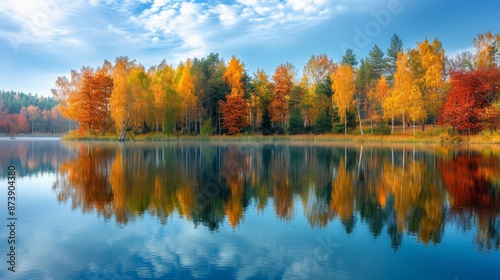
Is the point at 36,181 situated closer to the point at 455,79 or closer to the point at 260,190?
the point at 260,190

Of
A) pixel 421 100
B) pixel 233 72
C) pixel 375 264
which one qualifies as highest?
pixel 233 72

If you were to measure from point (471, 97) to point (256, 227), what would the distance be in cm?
4168

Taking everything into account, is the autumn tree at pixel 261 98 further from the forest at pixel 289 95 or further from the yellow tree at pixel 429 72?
the yellow tree at pixel 429 72

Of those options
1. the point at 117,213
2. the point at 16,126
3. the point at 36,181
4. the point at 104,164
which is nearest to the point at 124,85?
the point at 104,164

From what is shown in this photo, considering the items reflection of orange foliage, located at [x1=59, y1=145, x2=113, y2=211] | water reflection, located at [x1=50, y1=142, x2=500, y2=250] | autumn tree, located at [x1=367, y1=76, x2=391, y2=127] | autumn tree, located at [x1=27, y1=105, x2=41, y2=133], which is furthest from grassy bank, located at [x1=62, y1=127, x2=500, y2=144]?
autumn tree, located at [x1=27, y1=105, x2=41, y2=133]

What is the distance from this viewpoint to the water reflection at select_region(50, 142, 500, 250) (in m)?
10.5

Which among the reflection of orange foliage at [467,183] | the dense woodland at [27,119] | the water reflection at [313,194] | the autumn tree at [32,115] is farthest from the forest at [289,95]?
the autumn tree at [32,115]

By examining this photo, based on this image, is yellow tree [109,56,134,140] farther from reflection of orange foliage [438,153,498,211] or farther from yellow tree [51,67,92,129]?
reflection of orange foliage [438,153,498,211]

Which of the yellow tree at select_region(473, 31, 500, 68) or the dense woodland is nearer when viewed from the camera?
the yellow tree at select_region(473, 31, 500, 68)

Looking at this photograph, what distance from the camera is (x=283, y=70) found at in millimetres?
60250

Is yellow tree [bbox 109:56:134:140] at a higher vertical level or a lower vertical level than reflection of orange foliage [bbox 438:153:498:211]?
higher

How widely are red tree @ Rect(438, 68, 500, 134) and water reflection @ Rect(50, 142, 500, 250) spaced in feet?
74.6

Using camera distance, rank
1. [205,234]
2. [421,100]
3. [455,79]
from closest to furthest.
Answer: [205,234], [455,79], [421,100]

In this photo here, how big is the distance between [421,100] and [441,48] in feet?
32.2
